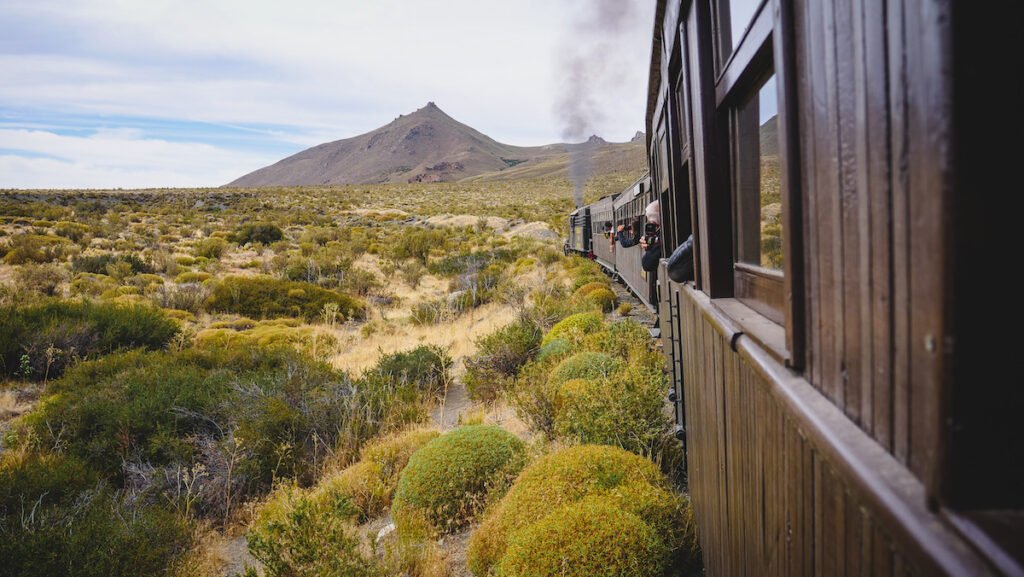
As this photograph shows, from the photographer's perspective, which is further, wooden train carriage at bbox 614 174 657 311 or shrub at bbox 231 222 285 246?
shrub at bbox 231 222 285 246

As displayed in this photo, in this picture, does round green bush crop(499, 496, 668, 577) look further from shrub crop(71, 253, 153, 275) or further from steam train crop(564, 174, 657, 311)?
shrub crop(71, 253, 153, 275)

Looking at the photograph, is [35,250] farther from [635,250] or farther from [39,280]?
[635,250]

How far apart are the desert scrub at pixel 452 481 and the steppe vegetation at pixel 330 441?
19 millimetres

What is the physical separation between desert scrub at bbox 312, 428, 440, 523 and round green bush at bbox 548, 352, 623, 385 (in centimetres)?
156

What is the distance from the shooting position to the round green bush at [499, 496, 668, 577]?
121 inches

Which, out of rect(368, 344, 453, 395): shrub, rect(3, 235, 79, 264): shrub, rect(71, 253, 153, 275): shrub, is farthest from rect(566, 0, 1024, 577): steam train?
rect(3, 235, 79, 264): shrub

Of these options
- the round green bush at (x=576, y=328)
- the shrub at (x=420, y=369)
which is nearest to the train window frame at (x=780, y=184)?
the round green bush at (x=576, y=328)

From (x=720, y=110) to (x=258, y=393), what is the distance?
643 centimetres

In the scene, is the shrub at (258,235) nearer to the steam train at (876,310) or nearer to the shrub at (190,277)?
the shrub at (190,277)

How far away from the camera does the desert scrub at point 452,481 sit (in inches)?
183

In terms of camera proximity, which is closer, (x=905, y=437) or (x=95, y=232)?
(x=905, y=437)

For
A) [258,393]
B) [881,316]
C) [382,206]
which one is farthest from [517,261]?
[382,206]

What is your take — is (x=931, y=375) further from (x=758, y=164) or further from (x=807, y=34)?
(x=758, y=164)

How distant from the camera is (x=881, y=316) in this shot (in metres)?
0.86
